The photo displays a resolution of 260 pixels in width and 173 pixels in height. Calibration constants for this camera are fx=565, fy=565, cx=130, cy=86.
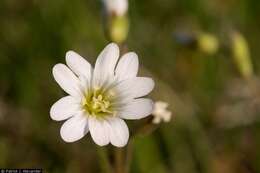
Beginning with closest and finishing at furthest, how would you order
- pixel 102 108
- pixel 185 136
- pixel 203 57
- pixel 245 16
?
pixel 102 108, pixel 185 136, pixel 203 57, pixel 245 16

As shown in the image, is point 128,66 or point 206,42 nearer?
point 128,66

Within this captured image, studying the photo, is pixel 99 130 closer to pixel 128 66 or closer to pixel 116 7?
pixel 128 66

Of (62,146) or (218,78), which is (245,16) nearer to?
(218,78)

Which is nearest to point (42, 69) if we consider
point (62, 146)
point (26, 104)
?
point (26, 104)

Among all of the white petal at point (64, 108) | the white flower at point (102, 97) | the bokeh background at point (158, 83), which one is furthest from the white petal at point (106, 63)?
the bokeh background at point (158, 83)

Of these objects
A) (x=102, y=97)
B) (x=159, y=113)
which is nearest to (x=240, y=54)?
(x=159, y=113)

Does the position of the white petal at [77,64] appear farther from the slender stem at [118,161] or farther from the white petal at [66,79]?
the slender stem at [118,161]
